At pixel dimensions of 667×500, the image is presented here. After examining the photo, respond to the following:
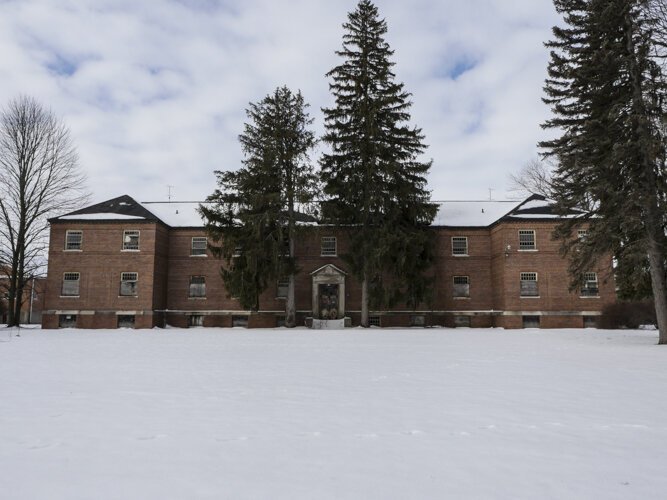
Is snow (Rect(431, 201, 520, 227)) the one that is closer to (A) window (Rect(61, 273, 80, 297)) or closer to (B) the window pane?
(B) the window pane

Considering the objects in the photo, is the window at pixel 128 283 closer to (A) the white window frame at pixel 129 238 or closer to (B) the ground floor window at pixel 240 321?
(A) the white window frame at pixel 129 238

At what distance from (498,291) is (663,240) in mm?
15273

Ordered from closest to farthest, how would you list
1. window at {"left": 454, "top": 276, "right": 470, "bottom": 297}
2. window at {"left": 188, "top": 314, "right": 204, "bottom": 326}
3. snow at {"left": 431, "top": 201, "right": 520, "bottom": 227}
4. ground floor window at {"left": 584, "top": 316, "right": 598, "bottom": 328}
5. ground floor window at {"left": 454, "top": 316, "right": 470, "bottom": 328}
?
ground floor window at {"left": 584, "top": 316, "right": 598, "bottom": 328} → ground floor window at {"left": 454, "top": 316, "right": 470, "bottom": 328} → window at {"left": 454, "top": 276, "right": 470, "bottom": 297} → window at {"left": 188, "top": 314, "right": 204, "bottom": 326} → snow at {"left": 431, "top": 201, "right": 520, "bottom": 227}

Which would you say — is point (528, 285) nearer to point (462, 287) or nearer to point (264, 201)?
point (462, 287)

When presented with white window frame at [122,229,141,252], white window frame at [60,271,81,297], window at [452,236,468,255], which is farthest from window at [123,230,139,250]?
window at [452,236,468,255]

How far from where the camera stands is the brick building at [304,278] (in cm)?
3206

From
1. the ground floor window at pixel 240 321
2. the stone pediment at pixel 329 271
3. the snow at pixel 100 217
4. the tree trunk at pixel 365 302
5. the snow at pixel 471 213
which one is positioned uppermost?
the snow at pixel 471 213

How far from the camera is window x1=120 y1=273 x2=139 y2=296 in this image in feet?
107

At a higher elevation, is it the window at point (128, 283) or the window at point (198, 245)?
the window at point (198, 245)

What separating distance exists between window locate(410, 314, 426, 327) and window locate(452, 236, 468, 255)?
5064 mm

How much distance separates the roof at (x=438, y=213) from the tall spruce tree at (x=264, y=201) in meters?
5.09

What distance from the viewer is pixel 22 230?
3312 centimetres

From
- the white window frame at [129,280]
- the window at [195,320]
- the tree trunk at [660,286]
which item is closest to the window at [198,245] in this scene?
the white window frame at [129,280]

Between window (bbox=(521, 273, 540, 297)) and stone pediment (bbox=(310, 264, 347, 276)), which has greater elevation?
stone pediment (bbox=(310, 264, 347, 276))
